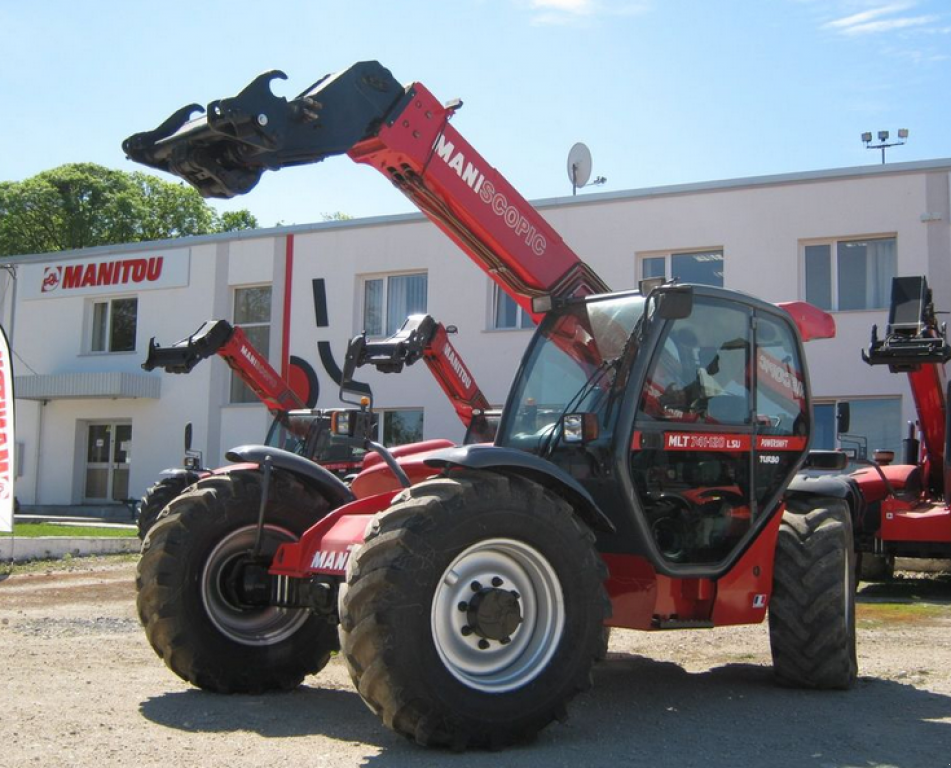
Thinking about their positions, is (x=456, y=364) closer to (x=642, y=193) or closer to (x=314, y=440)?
(x=314, y=440)

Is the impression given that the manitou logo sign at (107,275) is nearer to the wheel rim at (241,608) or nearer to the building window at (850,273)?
the building window at (850,273)

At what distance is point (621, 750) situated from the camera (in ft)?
16.9

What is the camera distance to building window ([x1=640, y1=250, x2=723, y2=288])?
20.0m

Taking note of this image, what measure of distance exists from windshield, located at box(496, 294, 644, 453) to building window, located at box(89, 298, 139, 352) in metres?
20.9

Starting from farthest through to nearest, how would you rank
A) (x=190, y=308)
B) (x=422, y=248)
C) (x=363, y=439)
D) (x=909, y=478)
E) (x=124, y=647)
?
(x=190, y=308) → (x=422, y=248) → (x=909, y=478) → (x=124, y=647) → (x=363, y=439)

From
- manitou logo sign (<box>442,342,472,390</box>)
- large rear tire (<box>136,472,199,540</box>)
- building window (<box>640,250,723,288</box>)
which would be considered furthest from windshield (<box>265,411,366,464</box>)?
building window (<box>640,250,723,288</box>)

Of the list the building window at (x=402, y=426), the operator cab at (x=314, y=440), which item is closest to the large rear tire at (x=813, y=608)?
the operator cab at (x=314, y=440)

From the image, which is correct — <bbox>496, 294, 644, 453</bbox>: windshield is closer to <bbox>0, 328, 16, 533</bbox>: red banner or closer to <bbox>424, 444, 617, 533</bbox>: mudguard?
<bbox>424, 444, 617, 533</bbox>: mudguard

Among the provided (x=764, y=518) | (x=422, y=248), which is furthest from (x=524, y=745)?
(x=422, y=248)

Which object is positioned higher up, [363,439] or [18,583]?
[363,439]

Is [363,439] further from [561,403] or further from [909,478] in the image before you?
[909,478]

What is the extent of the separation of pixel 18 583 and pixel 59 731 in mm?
8506

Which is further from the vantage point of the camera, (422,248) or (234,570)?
(422,248)

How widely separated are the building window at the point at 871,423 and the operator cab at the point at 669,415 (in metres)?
12.0
